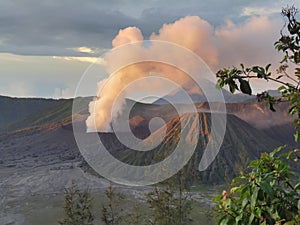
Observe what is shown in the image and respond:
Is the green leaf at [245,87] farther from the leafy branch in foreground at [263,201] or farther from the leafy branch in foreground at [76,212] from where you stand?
the leafy branch in foreground at [76,212]

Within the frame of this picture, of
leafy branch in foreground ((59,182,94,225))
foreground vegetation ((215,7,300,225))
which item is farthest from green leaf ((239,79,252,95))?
leafy branch in foreground ((59,182,94,225))

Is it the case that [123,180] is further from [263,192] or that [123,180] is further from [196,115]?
[263,192]

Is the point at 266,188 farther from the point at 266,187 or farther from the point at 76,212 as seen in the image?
the point at 76,212

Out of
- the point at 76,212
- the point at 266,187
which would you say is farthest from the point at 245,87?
the point at 76,212

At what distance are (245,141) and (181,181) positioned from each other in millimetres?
113738

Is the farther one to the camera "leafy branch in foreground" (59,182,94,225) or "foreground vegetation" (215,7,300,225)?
"leafy branch in foreground" (59,182,94,225)

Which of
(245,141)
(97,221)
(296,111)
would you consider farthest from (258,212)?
(245,141)

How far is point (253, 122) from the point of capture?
18238 centimetres

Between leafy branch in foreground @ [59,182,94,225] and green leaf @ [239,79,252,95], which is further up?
green leaf @ [239,79,252,95]

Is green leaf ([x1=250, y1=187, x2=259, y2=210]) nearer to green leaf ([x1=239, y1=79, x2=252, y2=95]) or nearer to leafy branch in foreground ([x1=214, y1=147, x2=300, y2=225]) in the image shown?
leafy branch in foreground ([x1=214, y1=147, x2=300, y2=225])

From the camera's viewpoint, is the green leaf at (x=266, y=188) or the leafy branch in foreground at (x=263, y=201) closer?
the green leaf at (x=266, y=188)

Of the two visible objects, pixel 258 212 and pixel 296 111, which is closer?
pixel 258 212

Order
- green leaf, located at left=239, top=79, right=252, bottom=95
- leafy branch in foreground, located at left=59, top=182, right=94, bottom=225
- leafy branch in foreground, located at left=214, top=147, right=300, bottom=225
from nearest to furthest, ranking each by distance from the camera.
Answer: leafy branch in foreground, located at left=214, top=147, right=300, bottom=225, green leaf, located at left=239, top=79, right=252, bottom=95, leafy branch in foreground, located at left=59, top=182, right=94, bottom=225

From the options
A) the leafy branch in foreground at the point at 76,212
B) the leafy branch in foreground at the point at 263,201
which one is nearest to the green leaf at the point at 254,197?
the leafy branch in foreground at the point at 263,201
